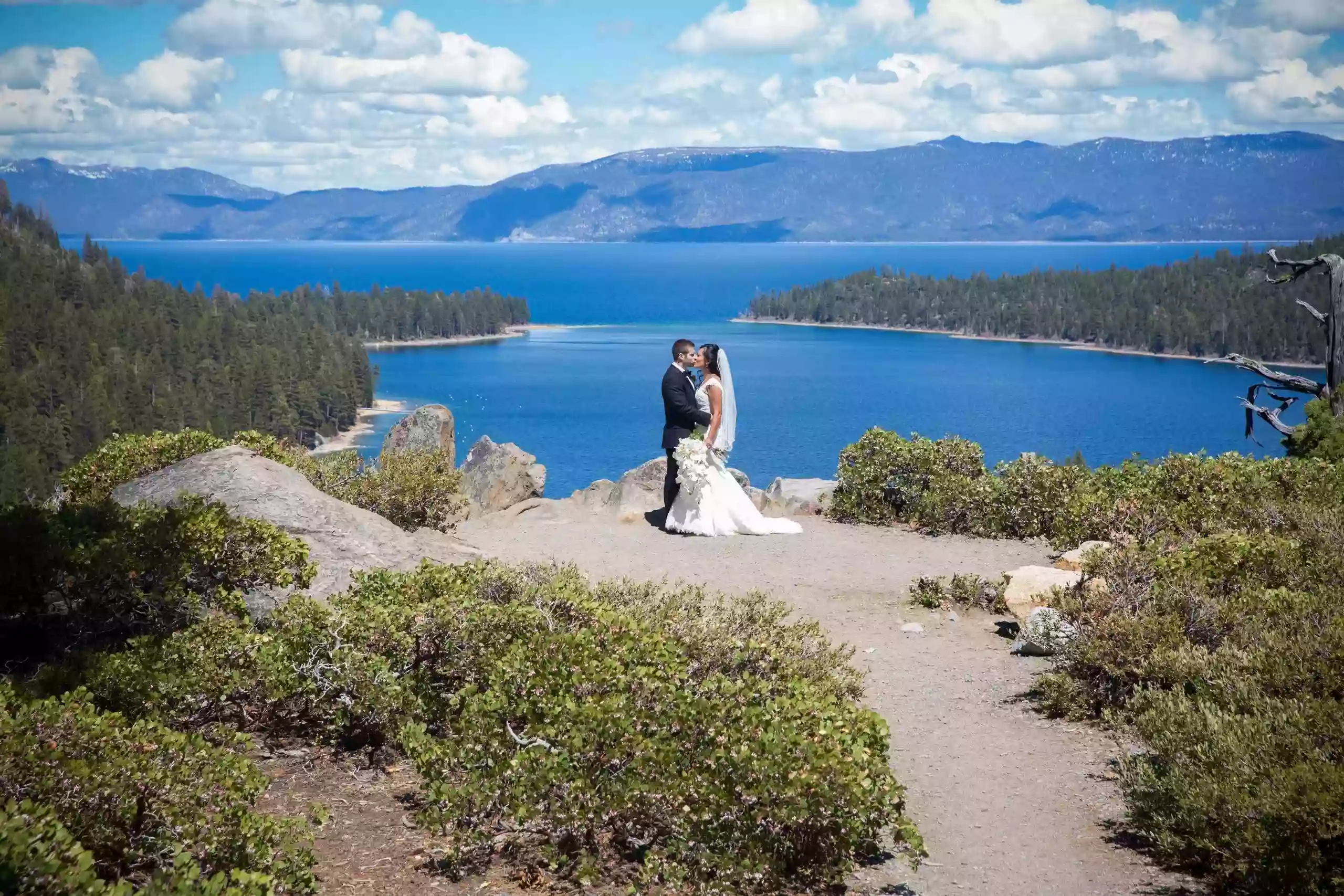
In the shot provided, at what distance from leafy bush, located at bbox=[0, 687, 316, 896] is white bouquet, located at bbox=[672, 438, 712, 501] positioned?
10.2 m

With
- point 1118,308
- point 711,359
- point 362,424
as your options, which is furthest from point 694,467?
point 1118,308

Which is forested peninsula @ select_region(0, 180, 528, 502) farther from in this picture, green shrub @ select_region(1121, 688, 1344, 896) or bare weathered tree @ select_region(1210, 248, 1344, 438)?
green shrub @ select_region(1121, 688, 1344, 896)

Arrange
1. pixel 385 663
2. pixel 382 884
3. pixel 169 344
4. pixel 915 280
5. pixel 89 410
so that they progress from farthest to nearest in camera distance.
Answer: pixel 915 280
pixel 169 344
pixel 89 410
pixel 385 663
pixel 382 884

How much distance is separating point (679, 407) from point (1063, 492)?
4.94 meters

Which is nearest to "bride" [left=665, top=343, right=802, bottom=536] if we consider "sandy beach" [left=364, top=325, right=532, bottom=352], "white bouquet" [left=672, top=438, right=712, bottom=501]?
"white bouquet" [left=672, top=438, right=712, bottom=501]

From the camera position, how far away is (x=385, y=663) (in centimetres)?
711

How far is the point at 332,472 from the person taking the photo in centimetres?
1538

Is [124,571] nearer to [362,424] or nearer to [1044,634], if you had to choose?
[1044,634]

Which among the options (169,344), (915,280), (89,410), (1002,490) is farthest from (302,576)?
(915,280)

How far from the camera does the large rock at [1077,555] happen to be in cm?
1046

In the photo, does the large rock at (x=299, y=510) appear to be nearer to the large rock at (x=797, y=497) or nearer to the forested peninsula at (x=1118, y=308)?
the large rock at (x=797, y=497)

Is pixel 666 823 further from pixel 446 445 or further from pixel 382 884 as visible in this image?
pixel 446 445

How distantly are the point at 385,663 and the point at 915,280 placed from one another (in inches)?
7848

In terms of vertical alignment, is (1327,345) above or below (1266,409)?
above
